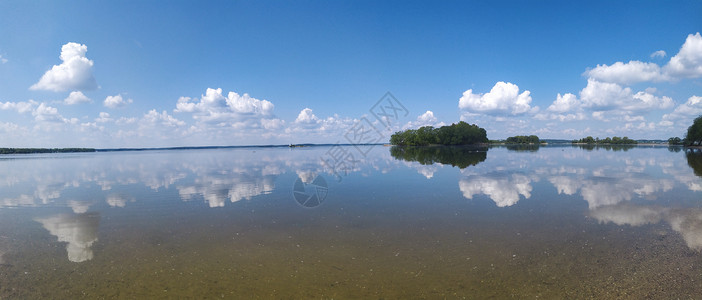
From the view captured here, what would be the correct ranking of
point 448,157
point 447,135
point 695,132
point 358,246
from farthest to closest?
point 447,135
point 695,132
point 448,157
point 358,246

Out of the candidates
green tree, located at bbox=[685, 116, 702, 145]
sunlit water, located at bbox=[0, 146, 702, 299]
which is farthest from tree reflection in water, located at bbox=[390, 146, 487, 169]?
green tree, located at bbox=[685, 116, 702, 145]

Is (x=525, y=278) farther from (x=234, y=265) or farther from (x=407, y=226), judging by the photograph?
(x=234, y=265)

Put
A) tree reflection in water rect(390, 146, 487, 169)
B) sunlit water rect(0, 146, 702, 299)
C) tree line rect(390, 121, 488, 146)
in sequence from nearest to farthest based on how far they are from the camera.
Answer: sunlit water rect(0, 146, 702, 299) < tree reflection in water rect(390, 146, 487, 169) < tree line rect(390, 121, 488, 146)

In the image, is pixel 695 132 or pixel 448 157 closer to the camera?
pixel 448 157

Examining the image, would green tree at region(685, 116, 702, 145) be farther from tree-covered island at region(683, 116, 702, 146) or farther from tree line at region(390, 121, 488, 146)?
tree line at region(390, 121, 488, 146)

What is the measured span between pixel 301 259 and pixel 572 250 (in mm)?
7452

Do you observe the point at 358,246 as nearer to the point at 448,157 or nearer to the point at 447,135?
the point at 448,157

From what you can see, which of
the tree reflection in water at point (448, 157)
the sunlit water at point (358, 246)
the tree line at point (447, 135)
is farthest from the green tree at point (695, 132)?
the sunlit water at point (358, 246)

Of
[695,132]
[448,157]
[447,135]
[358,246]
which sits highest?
[447,135]

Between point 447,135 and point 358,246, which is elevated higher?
point 447,135

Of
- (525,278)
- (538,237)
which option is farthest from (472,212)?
(525,278)

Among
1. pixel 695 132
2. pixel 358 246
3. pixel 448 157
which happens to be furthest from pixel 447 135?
pixel 358 246

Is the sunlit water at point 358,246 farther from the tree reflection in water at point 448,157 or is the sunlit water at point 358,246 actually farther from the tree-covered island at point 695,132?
the tree-covered island at point 695,132

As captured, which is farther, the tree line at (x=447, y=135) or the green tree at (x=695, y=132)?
the tree line at (x=447, y=135)
